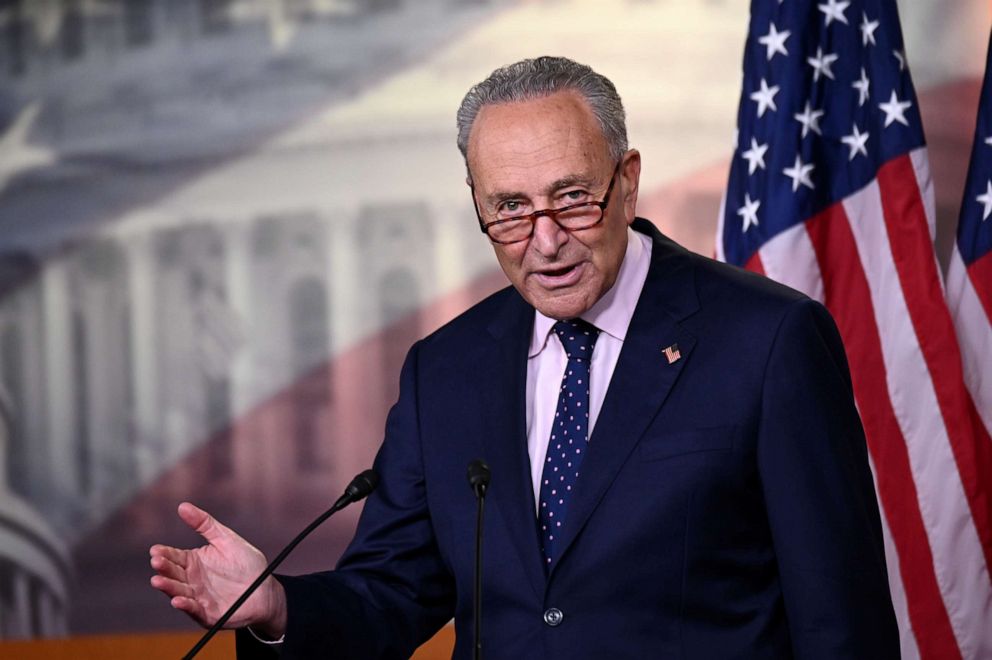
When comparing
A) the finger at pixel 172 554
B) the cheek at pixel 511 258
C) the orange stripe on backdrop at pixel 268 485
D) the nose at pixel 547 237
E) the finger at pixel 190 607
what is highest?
the nose at pixel 547 237

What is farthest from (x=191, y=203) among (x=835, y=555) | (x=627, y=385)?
(x=835, y=555)

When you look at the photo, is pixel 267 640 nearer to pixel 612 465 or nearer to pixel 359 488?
pixel 359 488

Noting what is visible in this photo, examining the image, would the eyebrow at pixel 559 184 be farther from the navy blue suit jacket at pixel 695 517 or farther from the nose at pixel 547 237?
the navy blue suit jacket at pixel 695 517

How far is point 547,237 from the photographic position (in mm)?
1978

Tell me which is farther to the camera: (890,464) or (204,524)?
(890,464)

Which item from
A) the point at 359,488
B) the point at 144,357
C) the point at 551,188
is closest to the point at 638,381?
the point at 551,188

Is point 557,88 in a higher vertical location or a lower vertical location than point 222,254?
higher

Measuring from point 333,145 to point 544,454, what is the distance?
2278 millimetres

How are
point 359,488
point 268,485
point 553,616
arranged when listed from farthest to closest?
point 268,485
point 553,616
point 359,488

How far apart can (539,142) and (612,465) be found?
19.3 inches

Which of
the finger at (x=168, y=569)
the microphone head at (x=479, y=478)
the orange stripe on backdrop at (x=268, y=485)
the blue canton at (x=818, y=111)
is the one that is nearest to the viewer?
the microphone head at (x=479, y=478)

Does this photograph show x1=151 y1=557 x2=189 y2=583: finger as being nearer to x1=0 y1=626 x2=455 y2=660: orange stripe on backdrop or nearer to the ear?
the ear

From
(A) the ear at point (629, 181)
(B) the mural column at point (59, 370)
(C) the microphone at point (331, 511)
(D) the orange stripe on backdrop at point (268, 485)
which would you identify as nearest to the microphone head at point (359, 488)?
(C) the microphone at point (331, 511)

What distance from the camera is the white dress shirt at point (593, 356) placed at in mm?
2086
